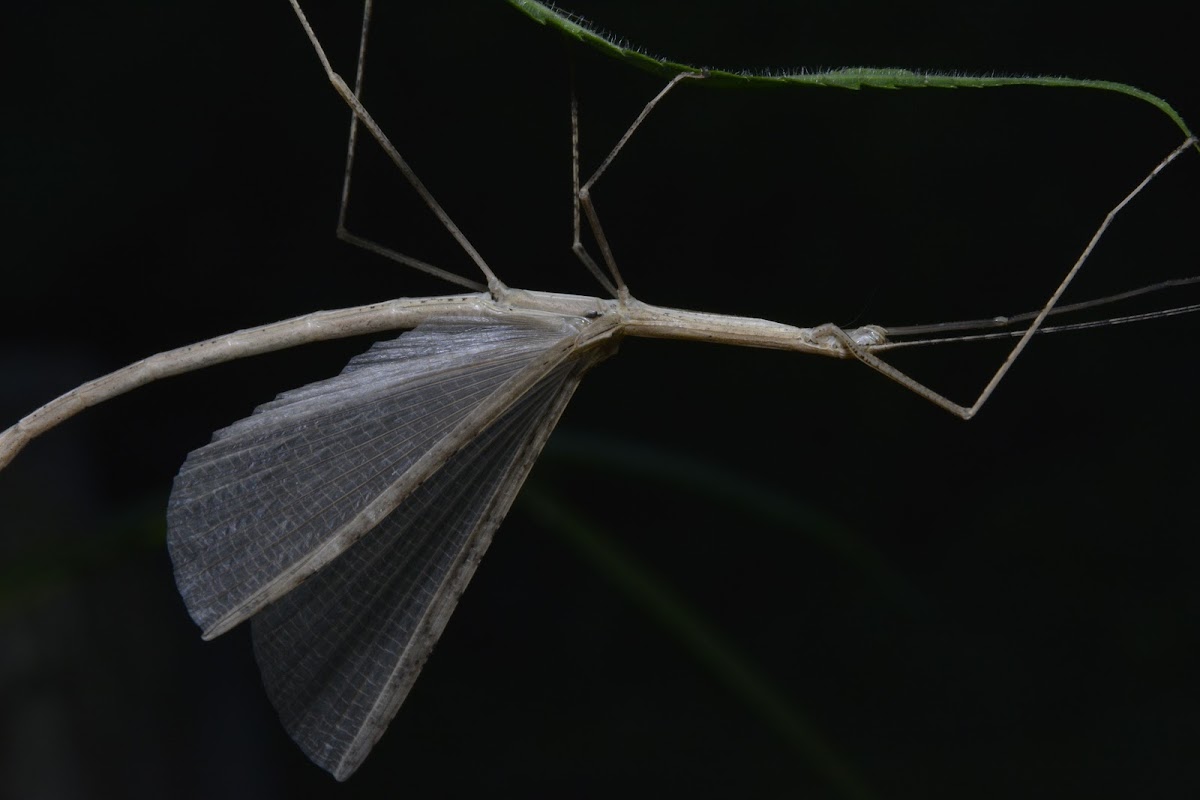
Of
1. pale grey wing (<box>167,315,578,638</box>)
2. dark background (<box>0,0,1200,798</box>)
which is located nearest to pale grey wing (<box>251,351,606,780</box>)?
pale grey wing (<box>167,315,578,638</box>)

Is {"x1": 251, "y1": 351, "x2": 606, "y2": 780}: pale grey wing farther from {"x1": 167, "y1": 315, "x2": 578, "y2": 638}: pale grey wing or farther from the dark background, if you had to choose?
the dark background

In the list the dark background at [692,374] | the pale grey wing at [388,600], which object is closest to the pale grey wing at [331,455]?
the pale grey wing at [388,600]

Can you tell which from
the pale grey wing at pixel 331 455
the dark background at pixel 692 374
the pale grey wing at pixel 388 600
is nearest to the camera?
the pale grey wing at pixel 331 455

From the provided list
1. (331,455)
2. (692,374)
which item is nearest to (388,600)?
(331,455)

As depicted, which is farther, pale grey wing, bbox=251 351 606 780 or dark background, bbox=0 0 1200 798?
dark background, bbox=0 0 1200 798

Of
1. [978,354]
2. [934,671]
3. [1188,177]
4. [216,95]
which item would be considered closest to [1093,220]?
[1188,177]

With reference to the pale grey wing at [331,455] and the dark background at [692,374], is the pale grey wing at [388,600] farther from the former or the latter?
the dark background at [692,374]
